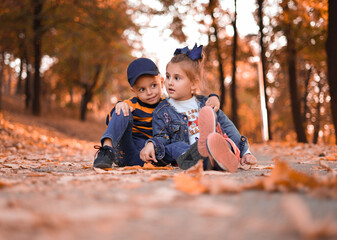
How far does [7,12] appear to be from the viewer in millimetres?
13250

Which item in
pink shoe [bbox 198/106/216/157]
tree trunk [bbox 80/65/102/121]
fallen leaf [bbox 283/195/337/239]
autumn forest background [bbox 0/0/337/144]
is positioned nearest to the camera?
fallen leaf [bbox 283/195/337/239]

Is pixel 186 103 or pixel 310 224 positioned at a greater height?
pixel 186 103

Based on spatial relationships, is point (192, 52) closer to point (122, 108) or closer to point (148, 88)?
point (148, 88)

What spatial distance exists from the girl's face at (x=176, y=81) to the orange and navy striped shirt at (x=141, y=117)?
29 cm

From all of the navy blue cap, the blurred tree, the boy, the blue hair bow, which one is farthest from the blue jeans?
the blurred tree

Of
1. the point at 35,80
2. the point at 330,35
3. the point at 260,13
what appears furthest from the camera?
the point at 35,80

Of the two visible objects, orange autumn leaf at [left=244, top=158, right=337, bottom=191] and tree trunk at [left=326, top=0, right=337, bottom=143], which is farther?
tree trunk at [left=326, top=0, right=337, bottom=143]

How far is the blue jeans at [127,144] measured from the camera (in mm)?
3070

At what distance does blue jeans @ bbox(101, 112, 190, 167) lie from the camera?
3.07 m

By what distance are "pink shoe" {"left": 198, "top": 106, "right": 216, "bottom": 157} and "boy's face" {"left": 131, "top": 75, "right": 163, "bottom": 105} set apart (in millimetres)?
979

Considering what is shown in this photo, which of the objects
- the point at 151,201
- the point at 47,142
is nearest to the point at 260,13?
the point at 47,142

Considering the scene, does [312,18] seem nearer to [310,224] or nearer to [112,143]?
[112,143]

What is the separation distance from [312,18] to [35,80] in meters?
12.0

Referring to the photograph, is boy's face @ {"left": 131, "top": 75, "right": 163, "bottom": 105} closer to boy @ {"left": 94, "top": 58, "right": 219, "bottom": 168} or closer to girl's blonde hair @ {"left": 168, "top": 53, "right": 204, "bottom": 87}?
boy @ {"left": 94, "top": 58, "right": 219, "bottom": 168}
